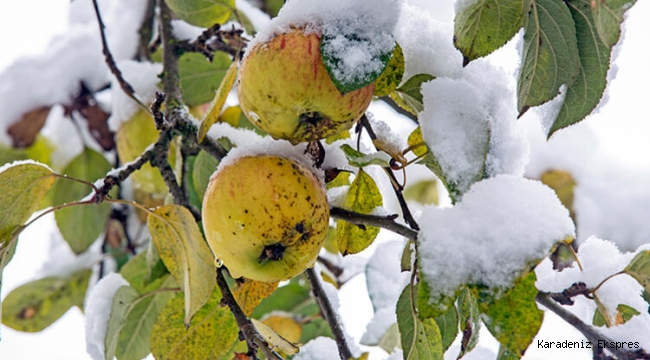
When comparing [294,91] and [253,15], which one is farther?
[253,15]

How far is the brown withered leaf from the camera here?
1.66 metres

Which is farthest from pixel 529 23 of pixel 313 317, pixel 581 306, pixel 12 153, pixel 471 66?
pixel 12 153

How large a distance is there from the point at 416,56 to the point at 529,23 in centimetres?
16

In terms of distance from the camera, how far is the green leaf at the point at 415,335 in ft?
2.81

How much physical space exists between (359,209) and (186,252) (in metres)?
0.26

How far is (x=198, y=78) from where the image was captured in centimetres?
153

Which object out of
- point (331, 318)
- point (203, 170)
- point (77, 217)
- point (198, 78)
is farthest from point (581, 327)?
point (77, 217)

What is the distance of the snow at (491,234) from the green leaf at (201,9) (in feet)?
2.75

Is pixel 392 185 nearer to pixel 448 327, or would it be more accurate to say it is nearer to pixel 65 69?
pixel 448 327

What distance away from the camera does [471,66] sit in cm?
89

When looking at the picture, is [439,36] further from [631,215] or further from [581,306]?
[631,215]

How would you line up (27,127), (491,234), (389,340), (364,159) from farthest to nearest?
1. (27,127)
2. (389,340)
3. (364,159)
4. (491,234)

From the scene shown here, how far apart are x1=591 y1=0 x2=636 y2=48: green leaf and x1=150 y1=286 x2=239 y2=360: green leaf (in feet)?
2.33

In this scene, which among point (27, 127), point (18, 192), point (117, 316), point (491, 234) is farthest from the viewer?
point (27, 127)
